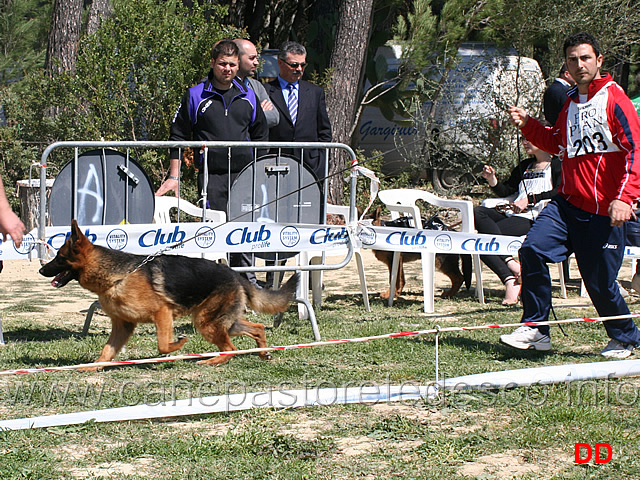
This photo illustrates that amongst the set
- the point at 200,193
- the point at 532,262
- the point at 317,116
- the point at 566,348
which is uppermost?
the point at 317,116

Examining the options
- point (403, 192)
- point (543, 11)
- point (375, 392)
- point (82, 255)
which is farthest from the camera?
point (543, 11)

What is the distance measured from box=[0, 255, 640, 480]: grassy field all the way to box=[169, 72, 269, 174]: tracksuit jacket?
1561 millimetres

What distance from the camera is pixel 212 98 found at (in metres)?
7.06

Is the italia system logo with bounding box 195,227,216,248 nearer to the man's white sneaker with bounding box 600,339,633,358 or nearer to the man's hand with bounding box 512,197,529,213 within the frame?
the man's white sneaker with bounding box 600,339,633,358

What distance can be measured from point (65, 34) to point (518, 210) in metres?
9.53

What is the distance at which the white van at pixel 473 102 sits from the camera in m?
15.7

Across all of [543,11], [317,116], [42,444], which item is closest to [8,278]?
[317,116]

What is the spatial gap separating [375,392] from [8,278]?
6337 millimetres

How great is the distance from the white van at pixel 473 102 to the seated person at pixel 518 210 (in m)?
6.77

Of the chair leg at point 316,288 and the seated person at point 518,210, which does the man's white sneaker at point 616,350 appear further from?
the chair leg at point 316,288

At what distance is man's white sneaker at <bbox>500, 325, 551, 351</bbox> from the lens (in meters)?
5.64

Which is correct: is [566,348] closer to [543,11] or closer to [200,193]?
[200,193]

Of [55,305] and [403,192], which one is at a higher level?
[403,192]

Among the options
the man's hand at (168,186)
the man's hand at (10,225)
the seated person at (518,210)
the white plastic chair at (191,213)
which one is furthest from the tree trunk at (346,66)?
the man's hand at (10,225)
